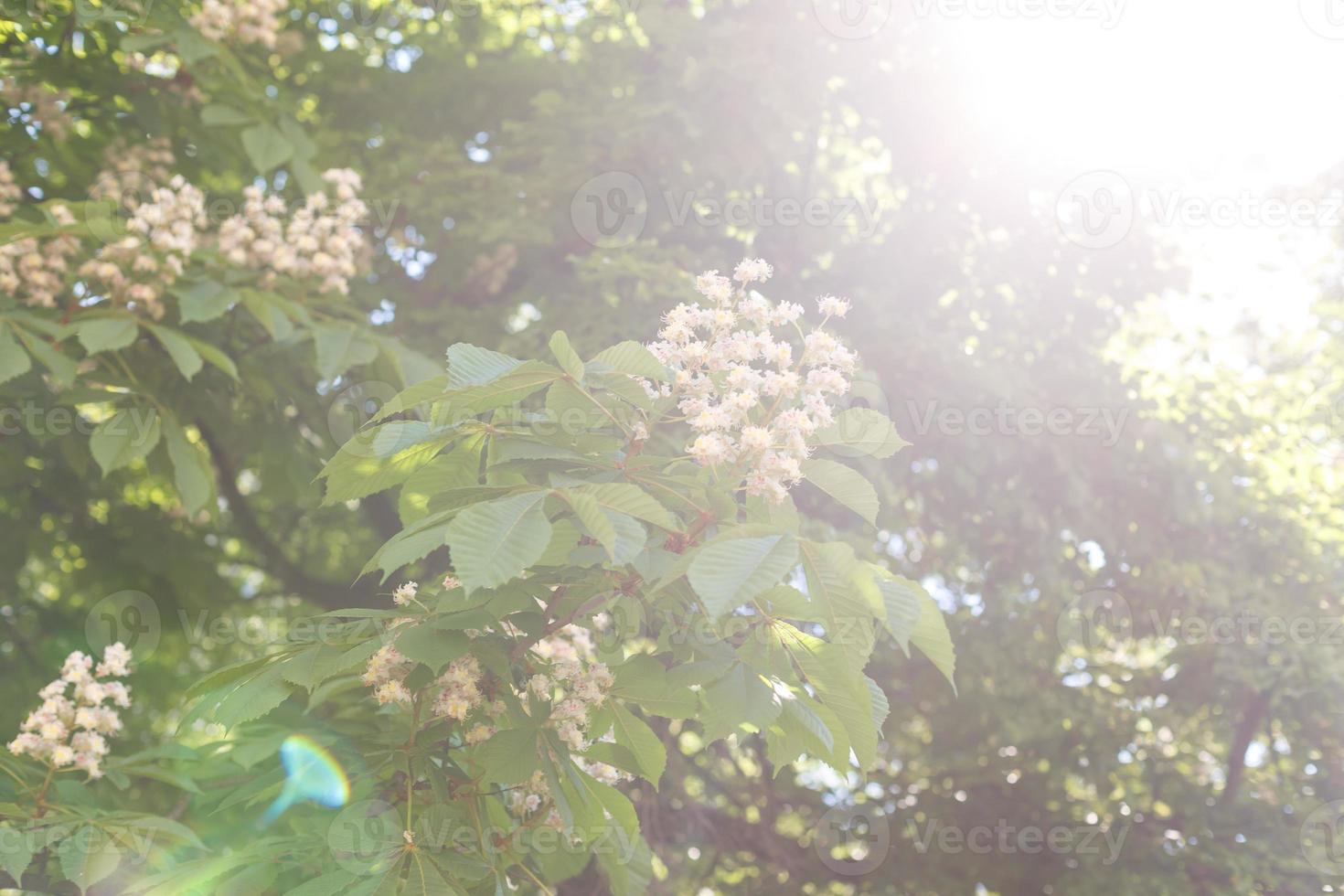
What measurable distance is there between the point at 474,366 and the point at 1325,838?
202 inches

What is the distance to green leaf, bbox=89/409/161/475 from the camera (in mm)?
3244

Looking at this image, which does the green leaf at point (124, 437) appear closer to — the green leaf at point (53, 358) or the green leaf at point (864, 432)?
the green leaf at point (53, 358)

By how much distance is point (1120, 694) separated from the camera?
5543 millimetres

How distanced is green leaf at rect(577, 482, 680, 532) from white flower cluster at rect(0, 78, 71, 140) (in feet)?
13.7

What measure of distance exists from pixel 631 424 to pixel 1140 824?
4514 millimetres

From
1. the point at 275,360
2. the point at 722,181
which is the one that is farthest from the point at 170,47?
the point at 722,181

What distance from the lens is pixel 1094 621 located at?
5570 millimetres

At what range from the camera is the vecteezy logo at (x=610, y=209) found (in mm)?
5492

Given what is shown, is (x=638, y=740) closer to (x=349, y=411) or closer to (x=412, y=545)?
(x=412, y=545)
